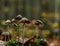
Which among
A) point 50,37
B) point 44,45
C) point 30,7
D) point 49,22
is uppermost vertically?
point 30,7

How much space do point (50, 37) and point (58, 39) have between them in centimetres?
26

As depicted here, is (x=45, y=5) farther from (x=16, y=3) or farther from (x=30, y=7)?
(x=16, y=3)

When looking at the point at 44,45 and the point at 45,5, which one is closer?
the point at 44,45

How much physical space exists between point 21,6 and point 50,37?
0.74m

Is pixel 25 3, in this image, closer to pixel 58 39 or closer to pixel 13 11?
pixel 13 11

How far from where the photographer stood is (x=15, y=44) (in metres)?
1.22

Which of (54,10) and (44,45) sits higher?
(54,10)

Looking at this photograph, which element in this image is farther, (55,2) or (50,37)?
(55,2)

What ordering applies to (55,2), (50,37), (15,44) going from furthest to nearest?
(55,2)
(50,37)
(15,44)

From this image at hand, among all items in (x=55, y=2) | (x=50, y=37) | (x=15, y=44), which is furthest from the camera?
(x=55, y=2)

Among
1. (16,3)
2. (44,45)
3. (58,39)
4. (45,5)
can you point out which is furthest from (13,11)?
(44,45)

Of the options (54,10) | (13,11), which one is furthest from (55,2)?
(13,11)

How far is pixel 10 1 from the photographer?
3.80 m

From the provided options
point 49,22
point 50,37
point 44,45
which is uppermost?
point 49,22
